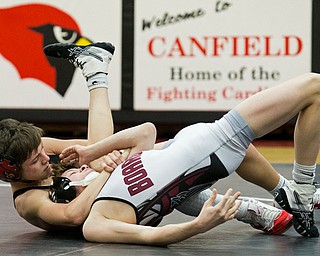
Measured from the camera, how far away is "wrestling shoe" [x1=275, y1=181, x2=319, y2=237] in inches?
146

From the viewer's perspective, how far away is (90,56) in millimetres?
4395

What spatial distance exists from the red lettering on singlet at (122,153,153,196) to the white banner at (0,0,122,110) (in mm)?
4624

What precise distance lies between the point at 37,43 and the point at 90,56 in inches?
154

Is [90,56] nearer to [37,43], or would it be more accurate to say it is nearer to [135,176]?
[135,176]

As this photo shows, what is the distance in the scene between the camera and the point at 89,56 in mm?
4395

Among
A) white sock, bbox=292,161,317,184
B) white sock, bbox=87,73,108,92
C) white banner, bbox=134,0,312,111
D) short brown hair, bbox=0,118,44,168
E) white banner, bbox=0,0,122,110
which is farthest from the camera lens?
white banner, bbox=0,0,122,110

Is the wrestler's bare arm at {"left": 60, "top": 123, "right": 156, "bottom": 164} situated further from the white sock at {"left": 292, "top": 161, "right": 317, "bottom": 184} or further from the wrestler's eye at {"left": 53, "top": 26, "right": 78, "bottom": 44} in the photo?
the wrestler's eye at {"left": 53, "top": 26, "right": 78, "bottom": 44}

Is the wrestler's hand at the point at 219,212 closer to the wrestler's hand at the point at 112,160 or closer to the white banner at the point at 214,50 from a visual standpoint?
the wrestler's hand at the point at 112,160

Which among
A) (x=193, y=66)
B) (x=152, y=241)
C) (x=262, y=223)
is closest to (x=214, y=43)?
(x=193, y=66)

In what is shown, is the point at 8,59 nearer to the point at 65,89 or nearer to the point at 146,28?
the point at 65,89

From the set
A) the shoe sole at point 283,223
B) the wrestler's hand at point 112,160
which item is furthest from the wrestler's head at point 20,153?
the shoe sole at point 283,223

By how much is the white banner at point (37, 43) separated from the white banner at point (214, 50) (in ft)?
1.82

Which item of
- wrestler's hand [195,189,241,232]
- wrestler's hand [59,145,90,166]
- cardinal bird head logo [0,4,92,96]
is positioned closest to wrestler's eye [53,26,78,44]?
cardinal bird head logo [0,4,92,96]

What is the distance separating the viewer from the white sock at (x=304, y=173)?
3.72m
